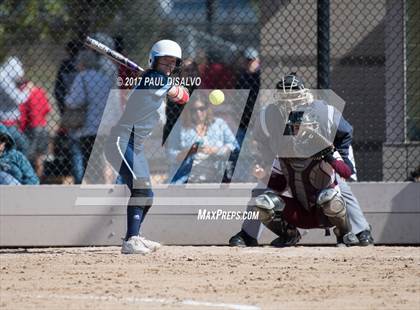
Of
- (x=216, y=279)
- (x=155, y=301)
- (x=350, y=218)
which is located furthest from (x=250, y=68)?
(x=155, y=301)

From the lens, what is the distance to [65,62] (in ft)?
35.8

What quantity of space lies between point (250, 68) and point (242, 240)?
228 cm

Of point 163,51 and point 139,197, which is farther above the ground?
point 163,51

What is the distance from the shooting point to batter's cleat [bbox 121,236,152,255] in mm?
8336

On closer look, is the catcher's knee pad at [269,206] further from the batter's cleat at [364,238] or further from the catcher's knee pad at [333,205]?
the batter's cleat at [364,238]

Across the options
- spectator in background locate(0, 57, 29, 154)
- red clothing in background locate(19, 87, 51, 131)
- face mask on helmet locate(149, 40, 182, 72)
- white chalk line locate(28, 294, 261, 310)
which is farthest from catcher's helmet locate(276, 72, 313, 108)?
red clothing in background locate(19, 87, 51, 131)

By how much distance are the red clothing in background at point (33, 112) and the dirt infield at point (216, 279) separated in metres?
2.43

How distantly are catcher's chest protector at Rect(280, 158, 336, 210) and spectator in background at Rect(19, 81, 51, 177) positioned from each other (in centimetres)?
338

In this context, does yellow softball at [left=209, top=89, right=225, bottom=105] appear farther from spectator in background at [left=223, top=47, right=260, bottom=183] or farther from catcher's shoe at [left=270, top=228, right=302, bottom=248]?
catcher's shoe at [left=270, top=228, right=302, bottom=248]

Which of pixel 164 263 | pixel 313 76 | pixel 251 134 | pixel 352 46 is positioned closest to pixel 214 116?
pixel 251 134

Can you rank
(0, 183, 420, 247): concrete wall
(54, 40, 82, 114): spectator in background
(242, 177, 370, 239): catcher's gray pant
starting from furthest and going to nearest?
(54, 40, 82, 114): spectator in background < (0, 183, 420, 247): concrete wall < (242, 177, 370, 239): catcher's gray pant

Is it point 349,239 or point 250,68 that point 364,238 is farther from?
point 250,68

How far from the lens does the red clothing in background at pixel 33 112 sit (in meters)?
11.0

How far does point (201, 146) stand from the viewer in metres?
9.97
